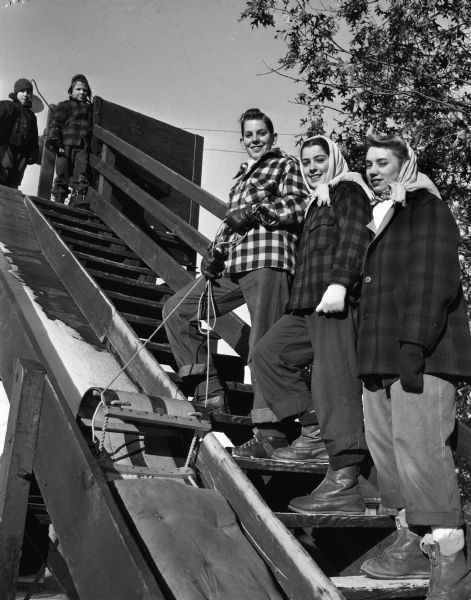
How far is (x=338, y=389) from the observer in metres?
3.29

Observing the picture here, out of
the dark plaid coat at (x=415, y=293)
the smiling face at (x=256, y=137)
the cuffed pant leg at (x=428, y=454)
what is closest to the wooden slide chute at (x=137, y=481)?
the cuffed pant leg at (x=428, y=454)

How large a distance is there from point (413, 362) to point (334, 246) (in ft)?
3.30

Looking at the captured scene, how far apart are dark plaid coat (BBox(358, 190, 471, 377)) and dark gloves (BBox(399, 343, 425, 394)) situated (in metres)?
0.03

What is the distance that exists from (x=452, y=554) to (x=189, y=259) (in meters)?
6.02

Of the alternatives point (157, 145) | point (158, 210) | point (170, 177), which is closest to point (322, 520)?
point (170, 177)

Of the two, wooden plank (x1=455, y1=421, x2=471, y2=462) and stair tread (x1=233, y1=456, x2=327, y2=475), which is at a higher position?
wooden plank (x1=455, y1=421, x2=471, y2=462)

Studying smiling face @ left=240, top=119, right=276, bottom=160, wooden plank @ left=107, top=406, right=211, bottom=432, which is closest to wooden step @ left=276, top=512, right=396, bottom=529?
wooden plank @ left=107, top=406, right=211, bottom=432

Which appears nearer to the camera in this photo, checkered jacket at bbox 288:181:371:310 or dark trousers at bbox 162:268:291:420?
checkered jacket at bbox 288:181:371:310

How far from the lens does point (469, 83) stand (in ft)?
25.7

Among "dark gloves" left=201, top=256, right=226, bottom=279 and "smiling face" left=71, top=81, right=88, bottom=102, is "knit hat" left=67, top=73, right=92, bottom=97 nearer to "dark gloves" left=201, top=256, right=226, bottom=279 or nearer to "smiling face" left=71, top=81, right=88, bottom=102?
"smiling face" left=71, top=81, right=88, bottom=102

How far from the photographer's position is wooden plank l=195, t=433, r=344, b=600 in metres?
2.56

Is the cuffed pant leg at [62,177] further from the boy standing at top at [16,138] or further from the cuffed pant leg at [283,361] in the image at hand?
the cuffed pant leg at [283,361]

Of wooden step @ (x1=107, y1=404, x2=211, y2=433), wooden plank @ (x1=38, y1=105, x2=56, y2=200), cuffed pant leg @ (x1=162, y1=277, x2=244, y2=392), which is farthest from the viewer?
wooden plank @ (x1=38, y1=105, x2=56, y2=200)

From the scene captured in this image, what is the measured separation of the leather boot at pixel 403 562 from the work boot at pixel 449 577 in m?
0.26
